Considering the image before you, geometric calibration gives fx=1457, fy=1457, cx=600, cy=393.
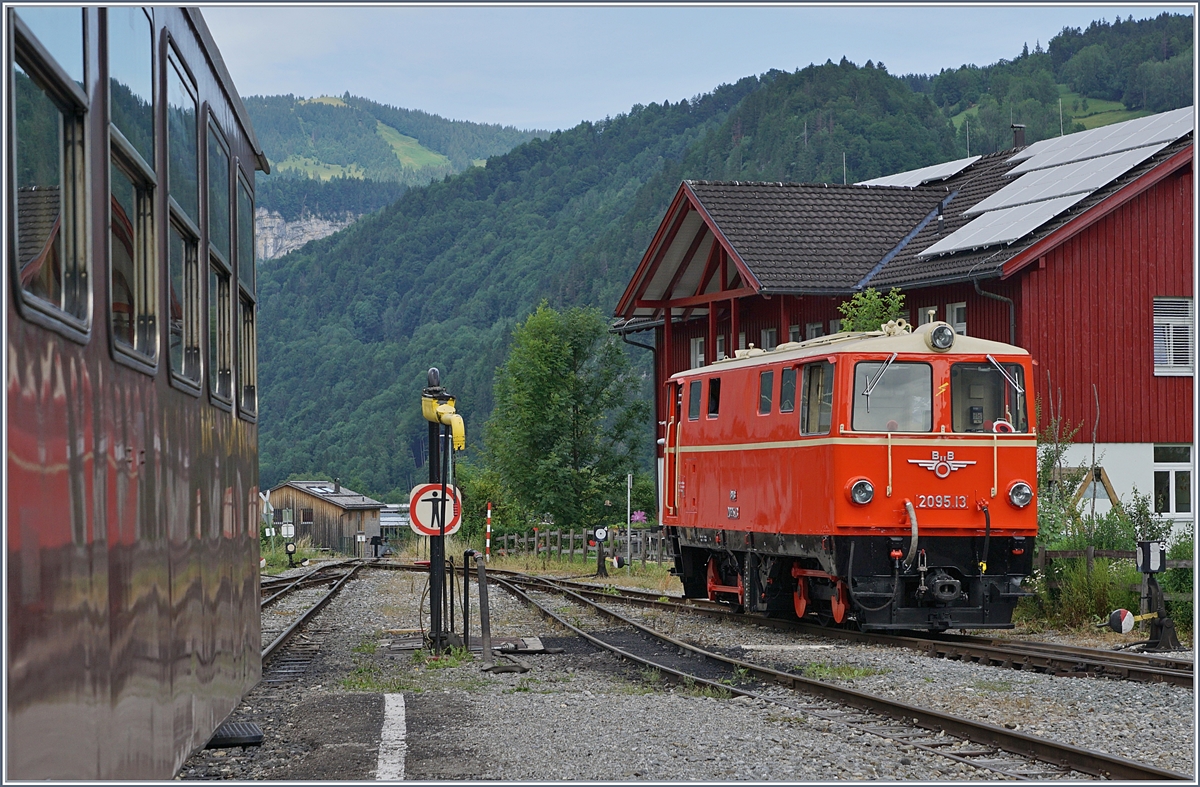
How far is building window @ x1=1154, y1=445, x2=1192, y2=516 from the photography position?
85.0 feet

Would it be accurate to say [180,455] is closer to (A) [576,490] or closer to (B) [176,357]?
(B) [176,357]

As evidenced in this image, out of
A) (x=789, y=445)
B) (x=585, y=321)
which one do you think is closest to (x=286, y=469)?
(x=585, y=321)

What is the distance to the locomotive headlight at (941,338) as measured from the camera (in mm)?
15312

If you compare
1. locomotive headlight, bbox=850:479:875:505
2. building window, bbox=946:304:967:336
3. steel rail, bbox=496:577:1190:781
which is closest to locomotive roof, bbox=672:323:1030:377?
locomotive headlight, bbox=850:479:875:505

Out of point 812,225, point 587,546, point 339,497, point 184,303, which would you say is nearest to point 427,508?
point 184,303

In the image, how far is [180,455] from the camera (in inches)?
274

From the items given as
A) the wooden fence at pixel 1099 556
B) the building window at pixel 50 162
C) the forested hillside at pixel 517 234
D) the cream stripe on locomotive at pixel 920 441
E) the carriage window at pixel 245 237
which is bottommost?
the wooden fence at pixel 1099 556

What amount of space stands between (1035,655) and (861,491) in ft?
9.29

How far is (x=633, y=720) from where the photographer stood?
9.70m

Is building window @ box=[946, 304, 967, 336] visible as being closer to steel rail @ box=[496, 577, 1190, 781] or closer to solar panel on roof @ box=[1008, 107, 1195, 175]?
solar panel on roof @ box=[1008, 107, 1195, 175]

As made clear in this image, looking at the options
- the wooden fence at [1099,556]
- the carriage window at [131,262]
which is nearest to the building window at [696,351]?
the wooden fence at [1099,556]

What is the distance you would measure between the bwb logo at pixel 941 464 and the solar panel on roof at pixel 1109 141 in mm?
13647

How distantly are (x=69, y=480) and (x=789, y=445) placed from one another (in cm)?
1232

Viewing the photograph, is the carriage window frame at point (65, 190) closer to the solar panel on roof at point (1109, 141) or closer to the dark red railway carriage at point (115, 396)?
the dark red railway carriage at point (115, 396)
